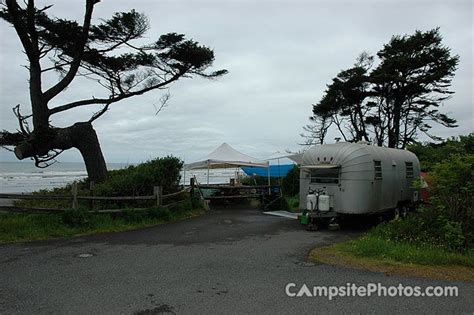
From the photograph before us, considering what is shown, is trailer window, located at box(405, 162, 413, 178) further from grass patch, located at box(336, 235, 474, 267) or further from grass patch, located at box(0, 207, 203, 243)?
grass patch, located at box(0, 207, 203, 243)

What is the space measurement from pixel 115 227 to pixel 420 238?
24.8 feet

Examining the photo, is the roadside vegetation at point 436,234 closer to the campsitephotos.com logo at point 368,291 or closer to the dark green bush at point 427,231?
the dark green bush at point 427,231

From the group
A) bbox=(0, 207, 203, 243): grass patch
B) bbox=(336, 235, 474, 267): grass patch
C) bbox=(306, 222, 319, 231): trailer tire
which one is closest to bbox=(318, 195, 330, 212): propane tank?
bbox=(306, 222, 319, 231): trailer tire

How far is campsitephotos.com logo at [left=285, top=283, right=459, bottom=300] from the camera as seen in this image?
5.41 m

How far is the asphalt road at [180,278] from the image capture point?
16.2 feet

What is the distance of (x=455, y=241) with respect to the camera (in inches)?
294

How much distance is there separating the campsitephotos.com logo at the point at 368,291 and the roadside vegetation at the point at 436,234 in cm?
117

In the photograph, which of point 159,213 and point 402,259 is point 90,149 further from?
point 402,259

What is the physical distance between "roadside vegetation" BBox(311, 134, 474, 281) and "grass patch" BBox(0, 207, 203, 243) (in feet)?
18.9

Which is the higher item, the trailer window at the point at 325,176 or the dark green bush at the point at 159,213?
the trailer window at the point at 325,176

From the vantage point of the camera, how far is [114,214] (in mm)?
11500

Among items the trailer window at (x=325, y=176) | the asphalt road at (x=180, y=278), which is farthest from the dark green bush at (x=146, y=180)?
the trailer window at (x=325, y=176)

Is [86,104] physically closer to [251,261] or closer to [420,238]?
[251,261]

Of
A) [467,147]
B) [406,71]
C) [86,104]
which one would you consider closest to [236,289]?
[467,147]
